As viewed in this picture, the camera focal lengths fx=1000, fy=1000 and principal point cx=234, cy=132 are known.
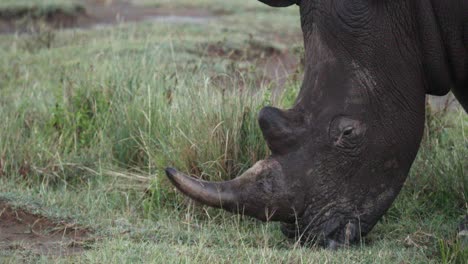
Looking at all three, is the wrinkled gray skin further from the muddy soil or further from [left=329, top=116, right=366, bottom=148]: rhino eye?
the muddy soil

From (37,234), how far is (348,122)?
1.76 meters

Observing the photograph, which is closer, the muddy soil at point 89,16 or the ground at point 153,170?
the ground at point 153,170

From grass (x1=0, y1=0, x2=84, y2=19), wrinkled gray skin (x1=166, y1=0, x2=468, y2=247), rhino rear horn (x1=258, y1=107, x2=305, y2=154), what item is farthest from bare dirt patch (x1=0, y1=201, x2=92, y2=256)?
grass (x1=0, y1=0, x2=84, y2=19)

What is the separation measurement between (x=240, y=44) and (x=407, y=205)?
17.3ft

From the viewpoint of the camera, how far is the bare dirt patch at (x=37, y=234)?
4961mm

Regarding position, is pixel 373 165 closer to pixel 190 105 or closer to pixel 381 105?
pixel 381 105

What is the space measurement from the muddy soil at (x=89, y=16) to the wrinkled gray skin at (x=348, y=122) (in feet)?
27.8

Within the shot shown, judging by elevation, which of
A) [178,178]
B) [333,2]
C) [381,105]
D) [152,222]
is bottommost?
[152,222]

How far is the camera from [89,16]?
1508cm

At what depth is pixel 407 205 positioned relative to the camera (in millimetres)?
5926

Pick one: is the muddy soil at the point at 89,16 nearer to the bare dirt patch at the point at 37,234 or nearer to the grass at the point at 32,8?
the grass at the point at 32,8

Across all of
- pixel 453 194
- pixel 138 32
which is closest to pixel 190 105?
A: pixel 453 194

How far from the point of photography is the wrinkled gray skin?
15.9 feet

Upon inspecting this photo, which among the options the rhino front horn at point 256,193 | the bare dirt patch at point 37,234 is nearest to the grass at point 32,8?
the bare dirt patch at point 37,234
